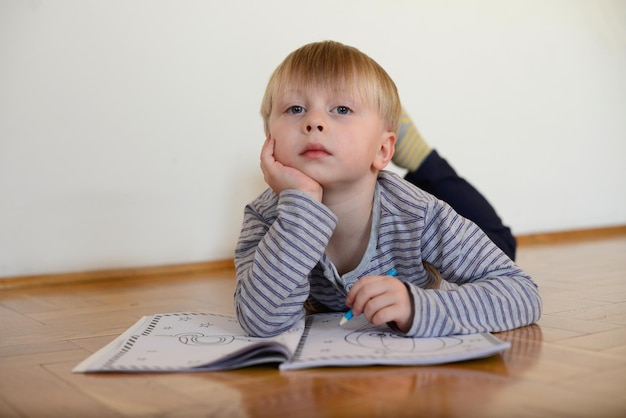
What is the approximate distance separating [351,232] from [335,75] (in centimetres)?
23

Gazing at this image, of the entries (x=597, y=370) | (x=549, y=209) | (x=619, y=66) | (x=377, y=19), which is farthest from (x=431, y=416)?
(x=619, y=66)

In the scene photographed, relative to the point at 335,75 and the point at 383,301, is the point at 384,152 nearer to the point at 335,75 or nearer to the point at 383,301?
the point at 335,75

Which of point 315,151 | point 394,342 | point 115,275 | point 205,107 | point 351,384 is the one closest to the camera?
point 351,384

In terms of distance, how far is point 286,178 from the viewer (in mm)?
938

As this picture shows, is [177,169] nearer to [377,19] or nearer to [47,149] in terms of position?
[47,149]

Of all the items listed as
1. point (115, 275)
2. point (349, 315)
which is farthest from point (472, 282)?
point (115, 275)

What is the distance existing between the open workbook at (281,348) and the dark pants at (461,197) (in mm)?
534

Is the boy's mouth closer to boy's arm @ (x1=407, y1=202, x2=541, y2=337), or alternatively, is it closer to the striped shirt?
the striped shirt

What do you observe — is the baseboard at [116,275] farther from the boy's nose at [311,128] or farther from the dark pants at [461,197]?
the boy's nose at [311,128]

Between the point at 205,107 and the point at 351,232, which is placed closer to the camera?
the point at 351,232

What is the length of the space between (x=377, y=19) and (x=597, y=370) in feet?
5.29

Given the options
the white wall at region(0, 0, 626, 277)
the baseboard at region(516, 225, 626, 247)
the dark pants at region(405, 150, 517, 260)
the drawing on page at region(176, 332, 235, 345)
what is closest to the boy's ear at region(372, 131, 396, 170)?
the drawing on page at region(176, 332, 235, 345)

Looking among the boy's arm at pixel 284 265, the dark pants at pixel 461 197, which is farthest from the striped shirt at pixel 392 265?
the dark pants at pixel 461 197

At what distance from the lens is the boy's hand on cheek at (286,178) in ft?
3.07
